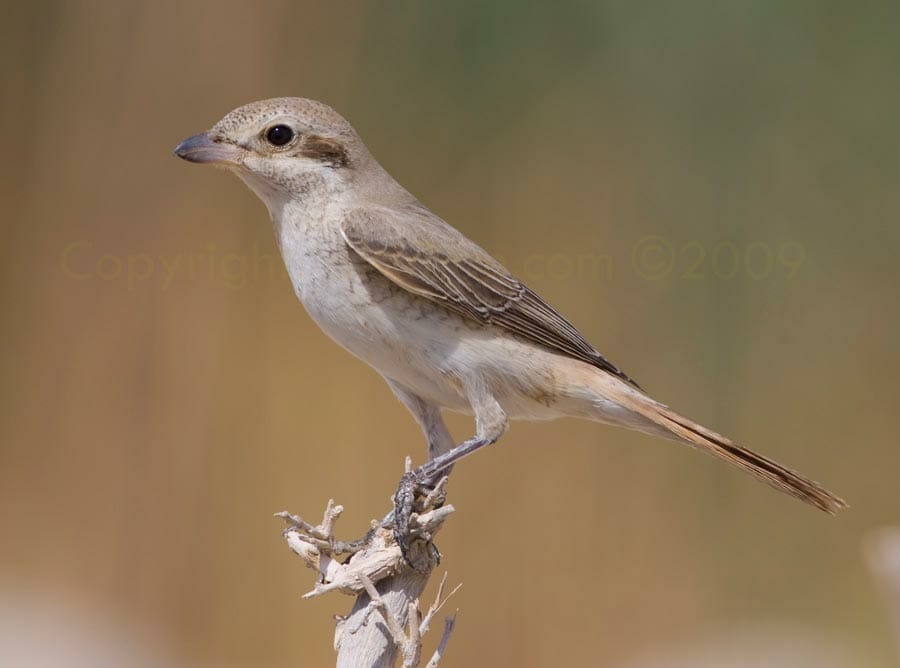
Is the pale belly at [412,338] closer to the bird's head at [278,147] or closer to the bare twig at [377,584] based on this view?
the bird's head at [278,147]

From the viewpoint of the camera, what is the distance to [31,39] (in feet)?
9.50

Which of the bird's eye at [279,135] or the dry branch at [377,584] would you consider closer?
the dry branch at [377,584]

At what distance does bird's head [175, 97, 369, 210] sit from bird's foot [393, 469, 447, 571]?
639 millimetres

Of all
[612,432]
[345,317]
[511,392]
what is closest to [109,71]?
[345,317]

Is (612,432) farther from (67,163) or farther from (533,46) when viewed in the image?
(67,163)

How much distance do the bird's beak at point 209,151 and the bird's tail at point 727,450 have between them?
93 cm

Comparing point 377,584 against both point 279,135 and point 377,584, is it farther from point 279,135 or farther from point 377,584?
point 279,135

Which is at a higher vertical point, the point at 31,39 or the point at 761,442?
the point at 31,39

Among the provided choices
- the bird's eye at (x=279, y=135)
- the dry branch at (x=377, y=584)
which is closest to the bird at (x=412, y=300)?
the bird's eye at (x=279, y=135)

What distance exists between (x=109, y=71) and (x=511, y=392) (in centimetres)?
168

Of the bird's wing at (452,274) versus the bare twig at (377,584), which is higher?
the bird's wing at (452,274)

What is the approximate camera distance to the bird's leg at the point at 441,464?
1.68 meters

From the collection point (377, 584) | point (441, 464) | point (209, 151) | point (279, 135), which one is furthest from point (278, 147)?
point (377, 584)

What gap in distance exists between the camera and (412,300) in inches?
78.6
